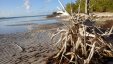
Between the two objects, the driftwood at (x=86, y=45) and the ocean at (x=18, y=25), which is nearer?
the driftwood at (x=86, y=45)

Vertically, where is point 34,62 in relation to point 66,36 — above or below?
below

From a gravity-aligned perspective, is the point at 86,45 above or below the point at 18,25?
above

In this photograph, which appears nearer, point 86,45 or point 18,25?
point 86,45

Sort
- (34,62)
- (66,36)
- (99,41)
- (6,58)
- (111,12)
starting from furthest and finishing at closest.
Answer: (111,12) → (6,58) → (34,62) → (66,36) → (99,41)

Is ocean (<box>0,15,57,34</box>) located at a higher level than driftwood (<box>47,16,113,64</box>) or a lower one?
lower

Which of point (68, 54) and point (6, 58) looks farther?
point (6, 58)

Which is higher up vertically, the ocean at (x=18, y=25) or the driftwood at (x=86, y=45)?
the driftwood at (x=86, y=45)

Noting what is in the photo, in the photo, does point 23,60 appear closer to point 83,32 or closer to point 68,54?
point 68,54

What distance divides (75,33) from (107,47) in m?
1.05

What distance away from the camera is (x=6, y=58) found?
10.1 metres

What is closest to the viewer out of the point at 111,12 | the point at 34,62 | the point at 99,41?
the point at 99,41

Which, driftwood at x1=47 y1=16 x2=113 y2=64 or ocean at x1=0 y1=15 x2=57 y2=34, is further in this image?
ocean at x1=0 y1=15 x2=57 y2=34

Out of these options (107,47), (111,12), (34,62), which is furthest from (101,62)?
(111,12)

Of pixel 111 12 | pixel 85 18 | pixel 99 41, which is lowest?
pixel 111 12
